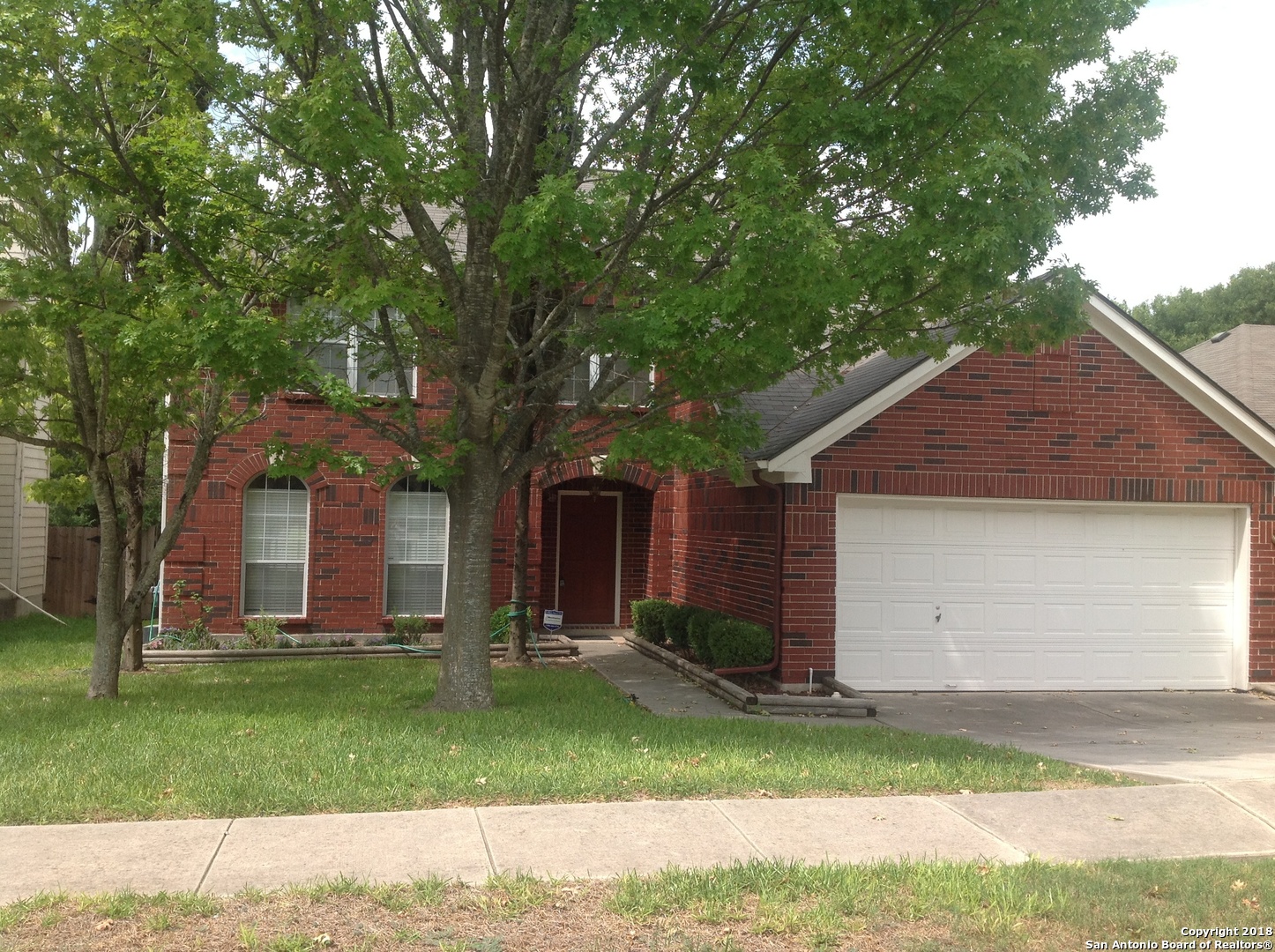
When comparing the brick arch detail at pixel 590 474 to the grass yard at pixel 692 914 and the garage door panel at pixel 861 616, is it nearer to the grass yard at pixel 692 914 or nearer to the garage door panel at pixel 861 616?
the garage door panel at pixel 861 616

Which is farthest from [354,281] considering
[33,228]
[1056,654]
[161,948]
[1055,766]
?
[1056,654]

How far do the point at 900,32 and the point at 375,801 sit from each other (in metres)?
7.30

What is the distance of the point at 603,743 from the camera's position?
8586 millimetres

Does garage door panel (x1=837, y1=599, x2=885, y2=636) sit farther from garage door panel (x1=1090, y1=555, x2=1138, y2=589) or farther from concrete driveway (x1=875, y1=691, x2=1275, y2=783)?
garage door panel (x1=1090, y1=555, x2=1138, y2=589)

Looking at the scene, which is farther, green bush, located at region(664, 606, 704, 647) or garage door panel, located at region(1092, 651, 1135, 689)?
green bush, located at region(664, 606, 704, 647)

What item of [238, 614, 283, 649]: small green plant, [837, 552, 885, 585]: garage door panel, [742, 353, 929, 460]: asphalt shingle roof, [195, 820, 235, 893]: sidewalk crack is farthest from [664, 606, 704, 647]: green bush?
[195, 820, 235, 893]: sidewalk crack

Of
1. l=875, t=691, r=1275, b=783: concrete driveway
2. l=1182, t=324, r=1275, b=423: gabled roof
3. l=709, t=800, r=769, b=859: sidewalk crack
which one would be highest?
A: l=1182, t=324, r=1275, b=423: gabled roof

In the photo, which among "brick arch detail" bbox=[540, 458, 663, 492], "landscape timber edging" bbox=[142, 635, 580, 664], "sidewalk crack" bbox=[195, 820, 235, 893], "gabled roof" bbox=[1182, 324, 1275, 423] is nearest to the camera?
"sidewalk crack" bbox=[195, 820, 235, 893]

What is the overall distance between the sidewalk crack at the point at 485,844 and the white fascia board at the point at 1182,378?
951 cm

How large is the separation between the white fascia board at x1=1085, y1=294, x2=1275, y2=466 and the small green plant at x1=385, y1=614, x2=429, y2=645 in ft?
32.6

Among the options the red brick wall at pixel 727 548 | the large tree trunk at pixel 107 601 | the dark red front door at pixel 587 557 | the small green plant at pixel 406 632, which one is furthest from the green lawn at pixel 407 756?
the dark red front door at pixel 587 557

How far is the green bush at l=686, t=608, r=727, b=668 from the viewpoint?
1350 centimetres

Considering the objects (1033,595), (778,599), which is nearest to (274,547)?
(778,599)

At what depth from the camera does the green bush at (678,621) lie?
1491cm
